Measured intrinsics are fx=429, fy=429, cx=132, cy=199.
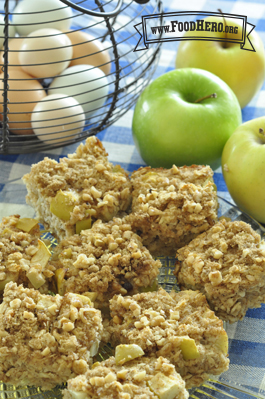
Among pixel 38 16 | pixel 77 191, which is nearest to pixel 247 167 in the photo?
pixel 77 191

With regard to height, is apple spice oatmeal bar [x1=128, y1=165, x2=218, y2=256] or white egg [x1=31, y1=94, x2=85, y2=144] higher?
white egg [x1=31, y1=94, x2=85, y2=144]

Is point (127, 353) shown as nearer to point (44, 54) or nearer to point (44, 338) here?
point (44, 338)

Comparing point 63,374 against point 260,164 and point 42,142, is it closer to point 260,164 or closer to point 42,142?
point 260,164

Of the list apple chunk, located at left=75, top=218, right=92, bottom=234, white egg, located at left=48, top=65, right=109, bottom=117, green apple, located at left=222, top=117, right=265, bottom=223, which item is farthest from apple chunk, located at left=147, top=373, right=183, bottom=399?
→ white egg, located at left=48, top=65, right=109, bottom=117

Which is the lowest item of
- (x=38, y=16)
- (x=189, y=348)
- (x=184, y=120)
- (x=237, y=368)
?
(x=237, y=368)

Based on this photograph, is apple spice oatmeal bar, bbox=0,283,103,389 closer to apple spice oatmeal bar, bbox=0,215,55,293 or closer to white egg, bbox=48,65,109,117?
apple spice oatmeal bar, bbox=0,215,55,293
